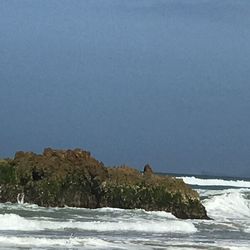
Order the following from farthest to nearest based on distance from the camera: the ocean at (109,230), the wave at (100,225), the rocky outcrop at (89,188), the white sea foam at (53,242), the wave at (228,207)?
the wave at (228,207), the rocky outcrop at (89,188), the wave at (100,225), the ocean at (109,230), the white sea foam at (53,242)

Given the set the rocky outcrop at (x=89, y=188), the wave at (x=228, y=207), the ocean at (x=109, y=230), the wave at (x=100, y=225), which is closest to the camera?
the ocean at (x=109, y=230)

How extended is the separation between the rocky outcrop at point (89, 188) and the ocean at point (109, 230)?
1.42 feet

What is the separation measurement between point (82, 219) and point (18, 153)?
5412 millimetres

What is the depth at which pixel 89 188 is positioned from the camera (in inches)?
1049

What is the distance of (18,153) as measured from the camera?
28078 mm

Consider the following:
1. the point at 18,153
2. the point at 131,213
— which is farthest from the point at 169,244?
the point at 18,153

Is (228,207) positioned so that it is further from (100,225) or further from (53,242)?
(53,242)

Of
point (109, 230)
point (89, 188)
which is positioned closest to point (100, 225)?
point (109, 230)

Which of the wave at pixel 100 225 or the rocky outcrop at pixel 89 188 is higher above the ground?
the rocky outcrop at pixel 89 188

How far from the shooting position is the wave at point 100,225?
21562mm

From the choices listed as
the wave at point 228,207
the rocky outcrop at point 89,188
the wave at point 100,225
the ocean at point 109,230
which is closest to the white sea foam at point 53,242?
the ocean at point 109,230

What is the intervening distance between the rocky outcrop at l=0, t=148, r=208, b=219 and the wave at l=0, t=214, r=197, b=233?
92.9 inches

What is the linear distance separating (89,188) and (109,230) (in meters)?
4.60

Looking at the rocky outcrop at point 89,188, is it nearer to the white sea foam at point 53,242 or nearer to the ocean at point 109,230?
the ocean at point 109,230
